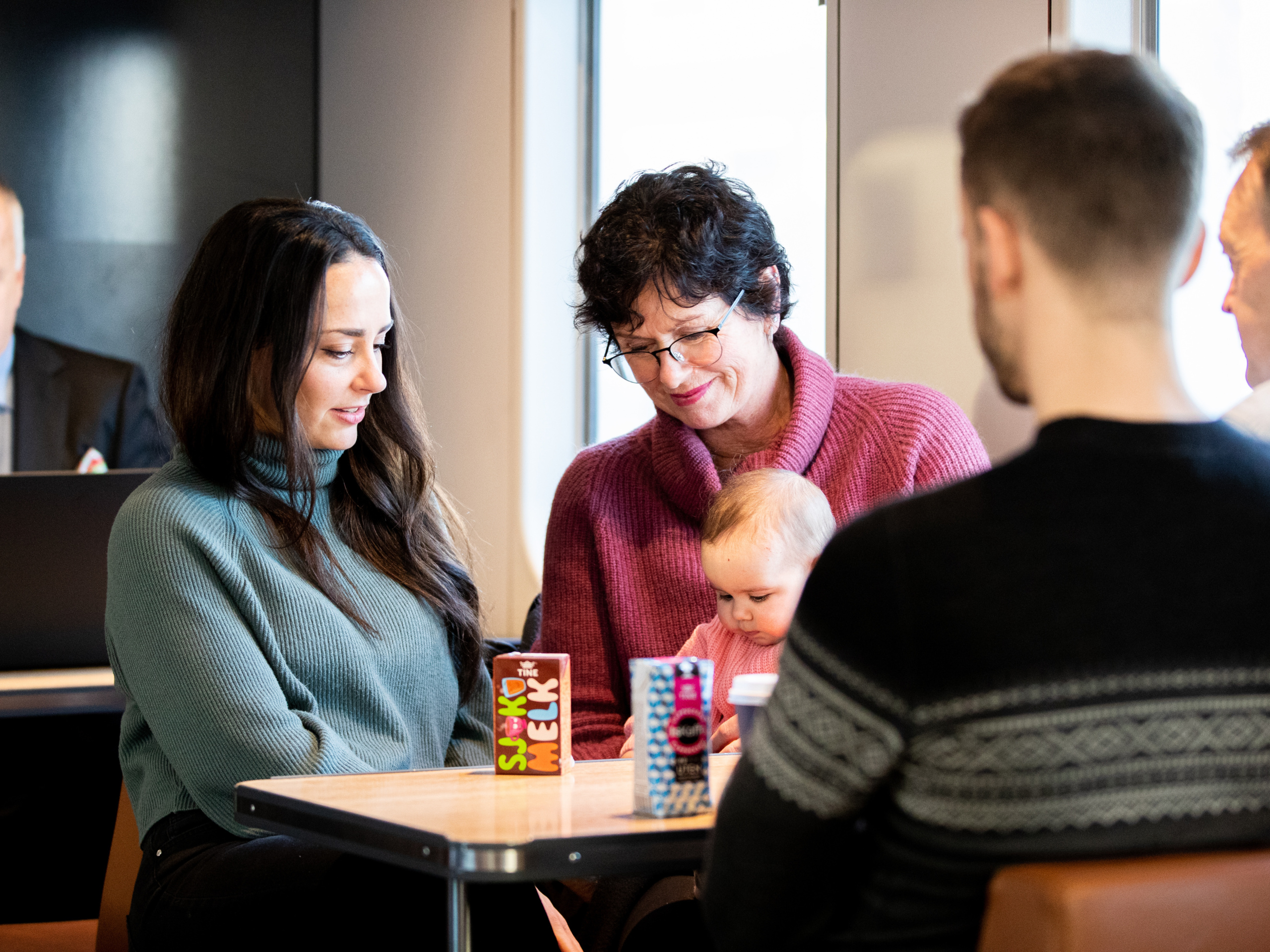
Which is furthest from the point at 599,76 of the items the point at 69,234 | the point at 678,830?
the point at 678,830

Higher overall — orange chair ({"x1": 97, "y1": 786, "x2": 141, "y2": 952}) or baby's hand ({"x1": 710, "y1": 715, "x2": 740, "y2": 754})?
baby's hand ({"x1": 710, "y1": 715, "x2": 740, "y2": 754})

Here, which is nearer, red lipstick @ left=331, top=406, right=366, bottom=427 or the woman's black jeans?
the woman's black jeans

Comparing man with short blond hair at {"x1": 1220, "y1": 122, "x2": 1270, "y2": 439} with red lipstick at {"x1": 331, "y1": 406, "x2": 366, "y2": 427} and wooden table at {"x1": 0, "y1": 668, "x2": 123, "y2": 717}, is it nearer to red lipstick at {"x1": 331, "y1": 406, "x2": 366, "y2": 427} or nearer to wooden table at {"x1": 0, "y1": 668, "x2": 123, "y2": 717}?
red lipstick at {"x1": 331, "y1": 406, "x2": 366, "y2": 427}

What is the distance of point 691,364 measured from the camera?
229 centimetres

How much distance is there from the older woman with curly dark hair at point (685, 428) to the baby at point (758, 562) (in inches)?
7.7

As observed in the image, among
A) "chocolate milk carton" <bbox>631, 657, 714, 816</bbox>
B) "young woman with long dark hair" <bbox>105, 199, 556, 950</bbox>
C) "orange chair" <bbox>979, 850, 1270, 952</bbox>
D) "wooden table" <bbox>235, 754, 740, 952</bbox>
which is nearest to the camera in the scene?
"orange chair" <bbox>979, 850, 1270, 952</bbox>

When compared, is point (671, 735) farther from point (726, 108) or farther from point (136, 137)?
point (136, 137)

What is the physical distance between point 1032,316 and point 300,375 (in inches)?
57.2

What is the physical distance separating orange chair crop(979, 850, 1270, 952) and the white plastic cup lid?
0.50m

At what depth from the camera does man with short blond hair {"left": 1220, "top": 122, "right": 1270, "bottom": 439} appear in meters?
1.72

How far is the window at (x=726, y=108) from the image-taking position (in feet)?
11.5

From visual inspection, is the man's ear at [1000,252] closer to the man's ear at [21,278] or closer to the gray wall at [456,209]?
the gray wall at [456,209]

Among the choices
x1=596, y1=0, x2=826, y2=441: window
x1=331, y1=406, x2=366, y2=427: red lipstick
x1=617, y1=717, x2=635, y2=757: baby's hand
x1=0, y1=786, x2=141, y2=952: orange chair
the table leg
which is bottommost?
x1=0, y1=786, x2=141, y2=952: orange chair

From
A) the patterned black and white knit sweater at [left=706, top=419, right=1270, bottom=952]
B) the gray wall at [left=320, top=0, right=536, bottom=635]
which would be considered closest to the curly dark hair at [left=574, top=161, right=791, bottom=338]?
the patterned black and white knit sweater at [left=706, top=419, right=1270, bottom=952]
